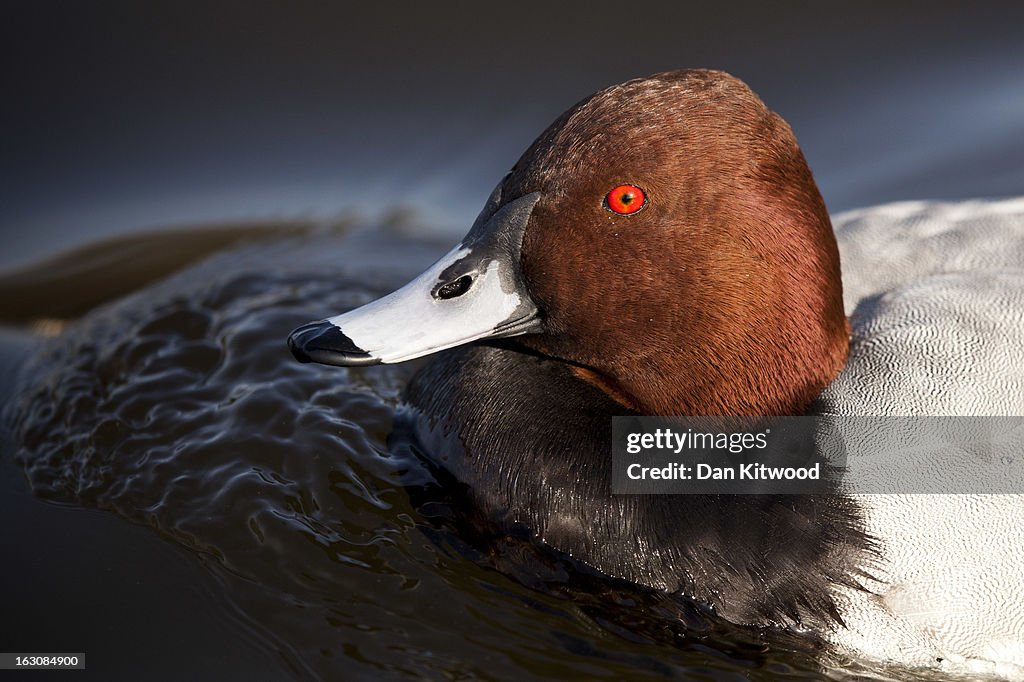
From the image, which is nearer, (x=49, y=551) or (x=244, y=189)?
(x=49, y=551)

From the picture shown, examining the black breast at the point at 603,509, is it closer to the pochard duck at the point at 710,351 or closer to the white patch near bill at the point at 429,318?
the pochard duck at the point at 710,351

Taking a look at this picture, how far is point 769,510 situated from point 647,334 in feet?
1.60

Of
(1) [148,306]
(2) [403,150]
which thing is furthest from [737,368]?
(2) [403,150]

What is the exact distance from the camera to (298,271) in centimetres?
425

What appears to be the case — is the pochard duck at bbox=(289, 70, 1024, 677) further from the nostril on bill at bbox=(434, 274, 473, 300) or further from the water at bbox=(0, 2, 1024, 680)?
the water at bbox=(0, 2, 1024, 680)

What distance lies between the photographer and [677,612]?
256cm

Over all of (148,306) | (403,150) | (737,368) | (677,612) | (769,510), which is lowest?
(677,612)

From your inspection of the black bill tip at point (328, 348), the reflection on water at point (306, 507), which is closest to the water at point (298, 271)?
the reflection on water at point (306, 507)

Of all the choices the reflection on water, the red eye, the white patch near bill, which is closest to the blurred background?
the reflection on water

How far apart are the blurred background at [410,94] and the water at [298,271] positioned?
0.04 ft

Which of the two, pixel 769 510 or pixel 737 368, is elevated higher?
pixel 737 368

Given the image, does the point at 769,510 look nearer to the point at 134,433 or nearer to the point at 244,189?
the point at 134,433

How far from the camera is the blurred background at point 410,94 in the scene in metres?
4.72

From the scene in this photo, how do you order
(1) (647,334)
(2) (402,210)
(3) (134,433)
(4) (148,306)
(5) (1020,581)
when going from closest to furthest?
(5) (1020,581)
(1) (647,334)
(3) (134,433)
(4) (148,306)
(2) (402,210)
